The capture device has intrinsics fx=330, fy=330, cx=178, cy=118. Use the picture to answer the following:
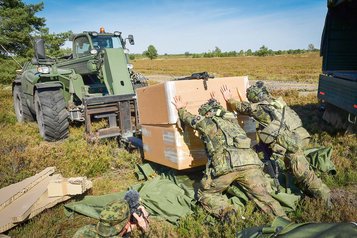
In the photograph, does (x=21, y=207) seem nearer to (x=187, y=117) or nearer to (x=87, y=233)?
(x=87, y=233)

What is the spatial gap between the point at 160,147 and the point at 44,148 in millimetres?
2762

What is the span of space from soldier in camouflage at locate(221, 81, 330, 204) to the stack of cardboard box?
1.50 feet

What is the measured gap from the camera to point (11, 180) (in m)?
5.34

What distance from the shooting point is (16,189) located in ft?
15.4

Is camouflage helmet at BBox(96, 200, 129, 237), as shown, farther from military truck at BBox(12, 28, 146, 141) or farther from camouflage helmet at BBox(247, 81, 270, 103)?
military truck at BBox(12, 28, 146, 141)

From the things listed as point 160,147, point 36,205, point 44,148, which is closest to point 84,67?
point 44,148

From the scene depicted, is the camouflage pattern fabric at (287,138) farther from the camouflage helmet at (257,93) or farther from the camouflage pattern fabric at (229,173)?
the camouflage pattern fabric at (229,173)

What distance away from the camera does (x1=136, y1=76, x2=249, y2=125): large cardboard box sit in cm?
457

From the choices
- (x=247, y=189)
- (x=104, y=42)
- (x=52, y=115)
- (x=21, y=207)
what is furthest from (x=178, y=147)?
(x=104, y=42)

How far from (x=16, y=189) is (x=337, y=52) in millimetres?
7640

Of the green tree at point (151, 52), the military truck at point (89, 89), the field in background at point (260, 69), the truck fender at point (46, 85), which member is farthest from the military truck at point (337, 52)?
the green tree at point (151, 52)

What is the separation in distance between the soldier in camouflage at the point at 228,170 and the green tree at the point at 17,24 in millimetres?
15754

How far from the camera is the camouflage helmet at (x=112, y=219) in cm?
315

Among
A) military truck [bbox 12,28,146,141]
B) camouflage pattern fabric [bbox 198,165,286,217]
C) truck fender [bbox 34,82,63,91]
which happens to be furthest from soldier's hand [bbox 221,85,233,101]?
truck fender [bbox 34,82,63,91]
